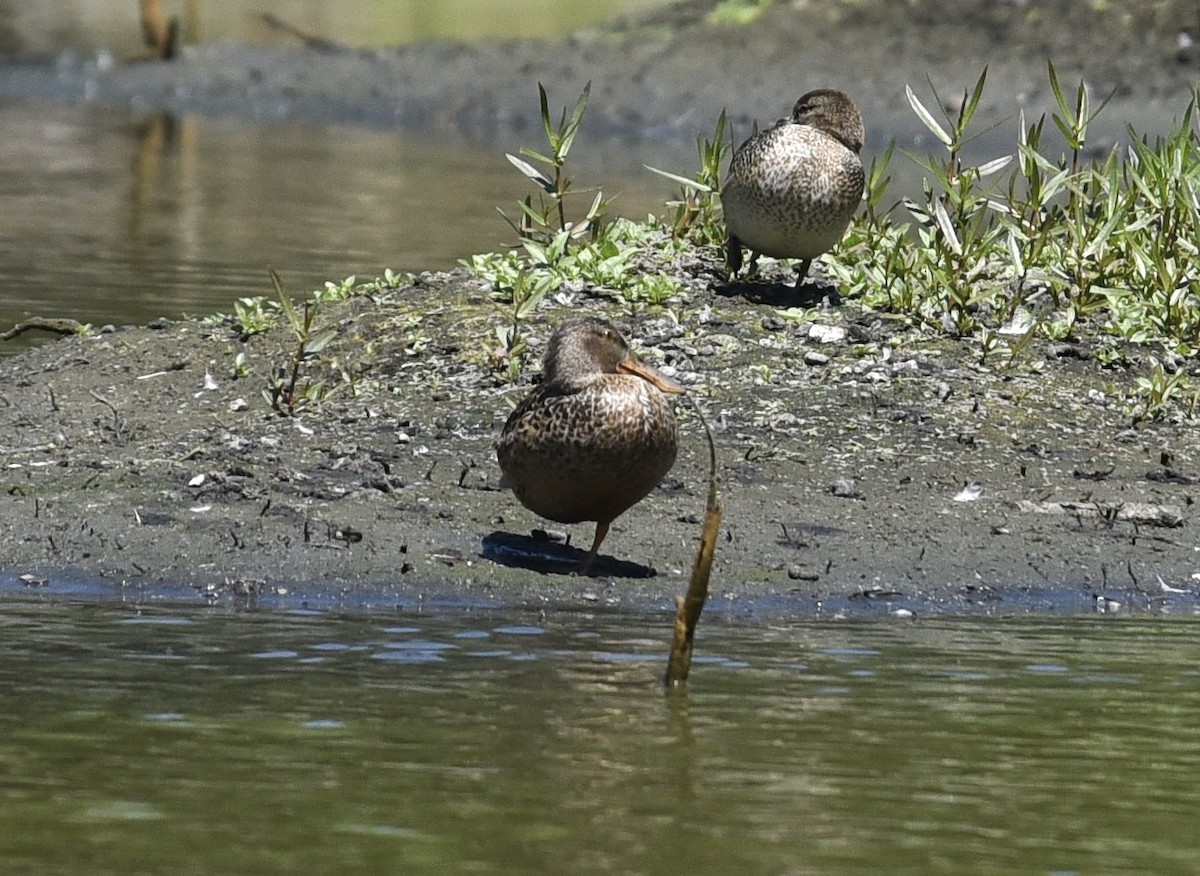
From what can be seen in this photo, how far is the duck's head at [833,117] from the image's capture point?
10672 millimetres

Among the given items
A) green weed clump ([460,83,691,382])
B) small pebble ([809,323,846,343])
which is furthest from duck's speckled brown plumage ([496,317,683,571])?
small pebble ([809,323,846,343])

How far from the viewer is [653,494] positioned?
8.92 metres

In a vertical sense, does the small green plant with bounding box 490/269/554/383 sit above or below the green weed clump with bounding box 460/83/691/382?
below

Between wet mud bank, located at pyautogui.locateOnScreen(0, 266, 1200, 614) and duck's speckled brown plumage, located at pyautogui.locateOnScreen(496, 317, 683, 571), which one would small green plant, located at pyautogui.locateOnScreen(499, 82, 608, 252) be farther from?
duck's speckled brown plumage, located at pyautogui.locateOnScreen(496, 317, 683, 571)

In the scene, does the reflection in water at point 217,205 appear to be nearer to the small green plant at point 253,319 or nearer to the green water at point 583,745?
the small green plant at point 253,319

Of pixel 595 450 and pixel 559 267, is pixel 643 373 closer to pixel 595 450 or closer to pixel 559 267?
pixel 595 450

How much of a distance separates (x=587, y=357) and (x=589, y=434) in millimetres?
404

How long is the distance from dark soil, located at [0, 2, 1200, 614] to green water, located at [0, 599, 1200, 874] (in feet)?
1.45

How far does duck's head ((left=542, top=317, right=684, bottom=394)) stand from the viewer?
7918mm

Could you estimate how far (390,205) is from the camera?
71.5 feet

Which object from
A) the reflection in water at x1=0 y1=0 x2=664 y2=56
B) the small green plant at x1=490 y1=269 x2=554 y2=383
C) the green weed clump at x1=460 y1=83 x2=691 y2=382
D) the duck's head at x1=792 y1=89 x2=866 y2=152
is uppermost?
the reflection in water at x1=0 y1=0 x2=664 y2=56

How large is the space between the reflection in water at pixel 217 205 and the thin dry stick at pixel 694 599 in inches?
295

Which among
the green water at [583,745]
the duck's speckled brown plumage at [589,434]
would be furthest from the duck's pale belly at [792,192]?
the green water at [583,745]

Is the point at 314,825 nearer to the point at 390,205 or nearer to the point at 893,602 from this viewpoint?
the point at 893,602
